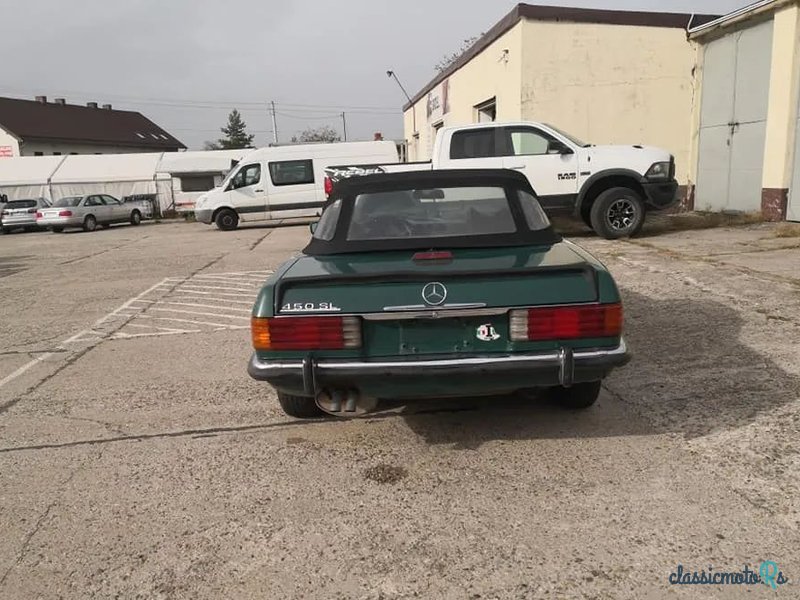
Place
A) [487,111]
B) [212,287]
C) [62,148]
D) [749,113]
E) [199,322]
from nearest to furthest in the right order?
[199,322] < [212,287] < [749,113] < [487,111] < [62,148]

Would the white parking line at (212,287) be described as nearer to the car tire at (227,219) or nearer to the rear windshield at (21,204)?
the car tire at (227,219)

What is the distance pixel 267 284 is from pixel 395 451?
1.16m

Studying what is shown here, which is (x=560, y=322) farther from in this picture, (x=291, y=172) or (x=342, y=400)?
(x=291, y=172)

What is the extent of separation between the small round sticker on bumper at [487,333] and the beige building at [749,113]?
35.6 feet

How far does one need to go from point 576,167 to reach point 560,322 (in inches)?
321

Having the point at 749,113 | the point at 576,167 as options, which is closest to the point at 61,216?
the point at 576,167

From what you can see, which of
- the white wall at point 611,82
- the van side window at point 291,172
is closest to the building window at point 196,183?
the van side window at point 291,172

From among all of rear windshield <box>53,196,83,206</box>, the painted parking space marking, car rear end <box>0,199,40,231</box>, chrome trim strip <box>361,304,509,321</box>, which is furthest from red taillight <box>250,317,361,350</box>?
car rear end <box>0,199,40,231</box>

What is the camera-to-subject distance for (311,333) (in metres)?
3.04

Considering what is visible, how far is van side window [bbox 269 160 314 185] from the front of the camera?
19.2 m

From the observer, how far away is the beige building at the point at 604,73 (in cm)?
1447

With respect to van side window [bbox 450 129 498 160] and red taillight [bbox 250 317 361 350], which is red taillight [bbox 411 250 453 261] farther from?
van side window [bbox 450 129 498 160]

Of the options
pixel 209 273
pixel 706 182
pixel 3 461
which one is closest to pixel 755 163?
pixel 706 182

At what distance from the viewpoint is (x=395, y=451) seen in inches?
134
